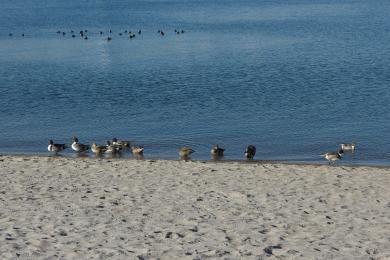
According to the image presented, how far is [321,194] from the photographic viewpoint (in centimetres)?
1992

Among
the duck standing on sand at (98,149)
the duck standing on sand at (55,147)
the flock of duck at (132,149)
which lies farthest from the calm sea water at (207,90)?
the duck standing on sand at (98,149)

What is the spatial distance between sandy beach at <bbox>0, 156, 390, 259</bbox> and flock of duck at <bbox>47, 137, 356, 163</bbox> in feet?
7.46

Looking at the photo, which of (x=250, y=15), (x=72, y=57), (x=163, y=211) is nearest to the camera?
(x=163, y=211)

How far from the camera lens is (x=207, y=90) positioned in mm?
44562

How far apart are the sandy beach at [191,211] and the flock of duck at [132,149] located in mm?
2273

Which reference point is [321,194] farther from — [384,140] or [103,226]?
[384,140]

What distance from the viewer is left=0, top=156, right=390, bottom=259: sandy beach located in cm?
1444

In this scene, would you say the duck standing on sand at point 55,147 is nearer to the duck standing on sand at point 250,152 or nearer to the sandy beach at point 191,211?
the sandy beach at point 191,211

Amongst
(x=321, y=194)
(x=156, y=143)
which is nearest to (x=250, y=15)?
(x=156, y=143)

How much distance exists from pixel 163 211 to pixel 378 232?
204 inches

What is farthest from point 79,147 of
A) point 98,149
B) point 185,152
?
point 185,152

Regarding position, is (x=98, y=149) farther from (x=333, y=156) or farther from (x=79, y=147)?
(x=333, y=156)

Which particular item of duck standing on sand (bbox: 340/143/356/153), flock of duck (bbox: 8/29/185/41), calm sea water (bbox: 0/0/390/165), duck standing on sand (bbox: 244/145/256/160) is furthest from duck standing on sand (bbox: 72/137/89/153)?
flock of duck (bbox: 8/29/185/41)

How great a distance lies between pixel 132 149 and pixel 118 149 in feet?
2.23
